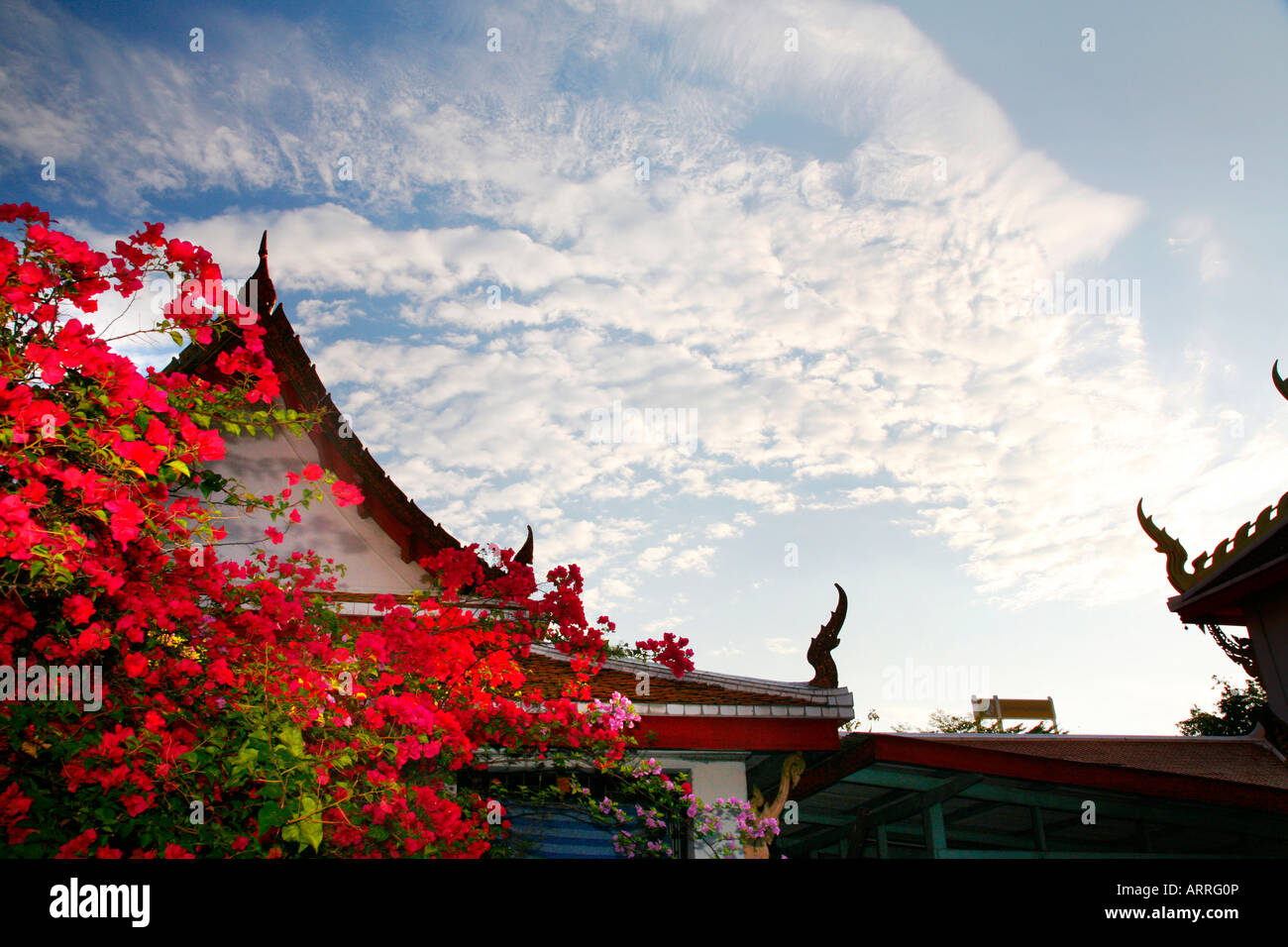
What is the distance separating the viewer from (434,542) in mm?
8352

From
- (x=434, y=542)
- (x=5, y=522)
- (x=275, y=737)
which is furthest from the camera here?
(x=434, y=542)

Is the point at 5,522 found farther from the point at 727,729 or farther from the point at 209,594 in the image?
the point at 727,729

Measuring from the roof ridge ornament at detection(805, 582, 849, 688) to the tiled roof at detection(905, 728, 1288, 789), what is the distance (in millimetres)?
3024

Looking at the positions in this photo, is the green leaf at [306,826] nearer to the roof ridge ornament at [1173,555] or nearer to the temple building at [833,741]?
the temple building at [833,741]

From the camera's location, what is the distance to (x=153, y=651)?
4.23 m

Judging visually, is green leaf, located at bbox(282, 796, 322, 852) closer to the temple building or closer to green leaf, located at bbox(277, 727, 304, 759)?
green leaf, located at bbox(277, 727, 304, 759)

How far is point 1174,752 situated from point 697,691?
8465mm

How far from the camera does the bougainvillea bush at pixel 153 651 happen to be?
10.6 feet

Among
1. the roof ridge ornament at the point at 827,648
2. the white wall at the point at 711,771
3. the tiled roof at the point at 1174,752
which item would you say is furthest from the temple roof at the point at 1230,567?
the white wall at the point at 711,771

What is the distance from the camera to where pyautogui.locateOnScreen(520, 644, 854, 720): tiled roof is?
7402 millimetres

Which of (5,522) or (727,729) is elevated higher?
(5,522)
